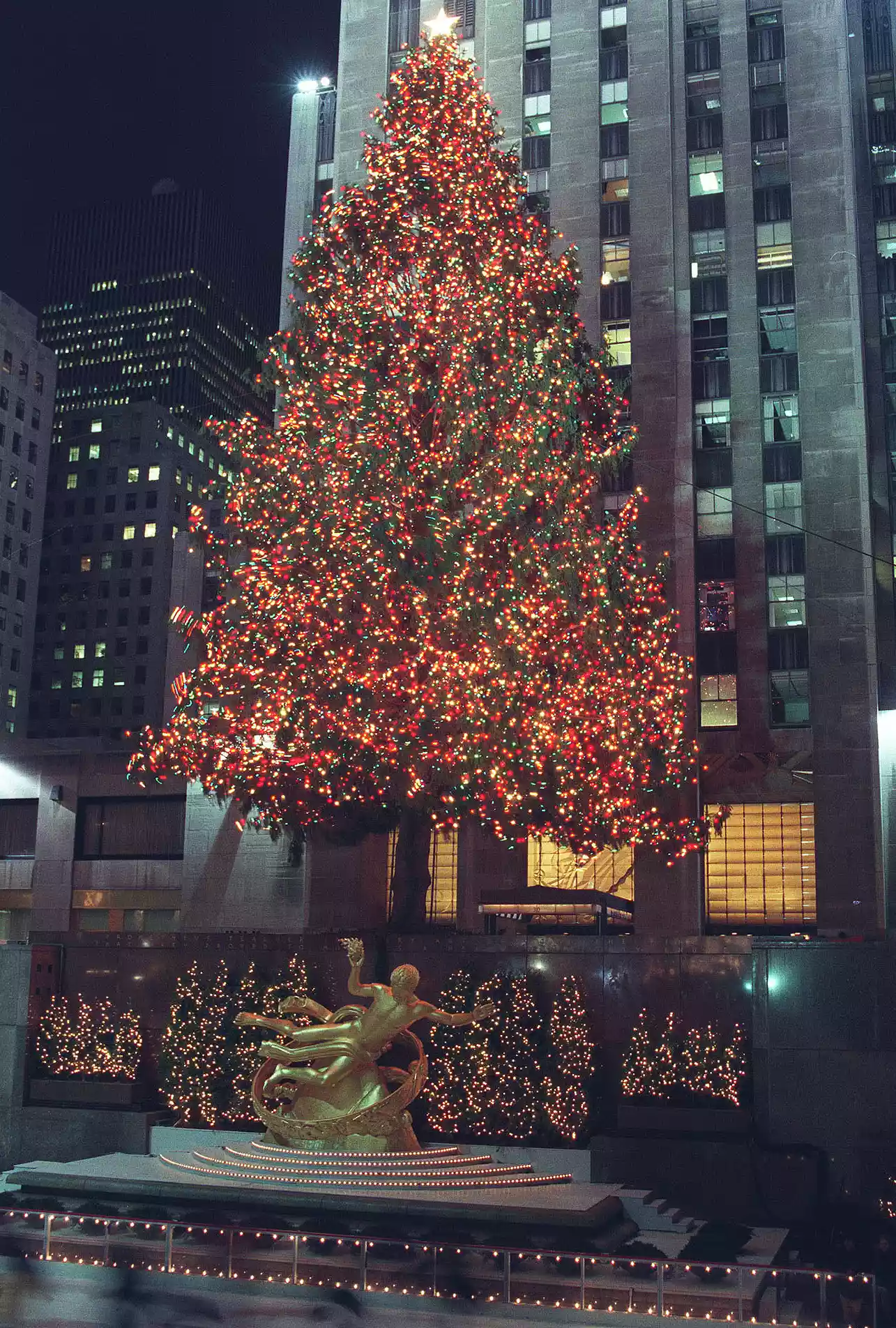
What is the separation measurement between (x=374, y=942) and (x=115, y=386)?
179m

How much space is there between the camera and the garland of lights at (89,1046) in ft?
93.0

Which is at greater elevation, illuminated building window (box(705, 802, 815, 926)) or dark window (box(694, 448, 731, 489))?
dark window (box(694, 448, 731, 489))

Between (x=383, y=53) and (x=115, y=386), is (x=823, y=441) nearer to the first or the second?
(x=383, y=53)

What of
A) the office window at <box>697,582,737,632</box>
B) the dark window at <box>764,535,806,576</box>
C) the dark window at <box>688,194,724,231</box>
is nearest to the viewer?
the dark window at <box>764,535,806,576</box>

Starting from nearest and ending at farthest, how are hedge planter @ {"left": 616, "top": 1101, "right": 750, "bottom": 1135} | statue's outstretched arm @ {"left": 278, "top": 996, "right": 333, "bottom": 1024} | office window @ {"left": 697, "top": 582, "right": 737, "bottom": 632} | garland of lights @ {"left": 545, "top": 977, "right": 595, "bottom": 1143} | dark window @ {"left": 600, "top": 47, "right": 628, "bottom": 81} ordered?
statue's outstretched arm @ {"left": 278, "top": 996, "right": 333, "bottom": 1024} → hedge planter @ {"left": 616, "top": 1101, "right": 750, "bottom": 1135} → garland of lights @ {"left": 545, "top": 977, "right": 595, "bottom": 1143} → office window @ {"left": 697, "top": 582, "right": 737, "bottom": 632} → dark window @ {"left": 600, "top": 47, "right": 628, "bottom": 81}

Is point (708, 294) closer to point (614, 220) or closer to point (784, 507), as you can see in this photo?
point (614, 220)

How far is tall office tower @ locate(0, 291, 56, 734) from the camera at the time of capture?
404 ft

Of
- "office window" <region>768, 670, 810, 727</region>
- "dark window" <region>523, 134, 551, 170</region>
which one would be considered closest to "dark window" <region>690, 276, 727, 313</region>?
"dark window" <region>523, 134, 551, 170</region>

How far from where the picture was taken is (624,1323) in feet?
54.0

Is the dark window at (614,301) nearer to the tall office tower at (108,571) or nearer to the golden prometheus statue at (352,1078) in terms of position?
the golden prometheus statue at (352,1078)

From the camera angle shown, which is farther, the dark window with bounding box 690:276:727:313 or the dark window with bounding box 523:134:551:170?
the dark window with bounding box 523:134:551:170

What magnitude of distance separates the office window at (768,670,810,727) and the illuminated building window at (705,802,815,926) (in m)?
3.34

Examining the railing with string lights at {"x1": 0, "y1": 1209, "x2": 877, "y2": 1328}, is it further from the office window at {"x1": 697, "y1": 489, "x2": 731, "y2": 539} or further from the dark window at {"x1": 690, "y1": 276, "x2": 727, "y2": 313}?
the dark window at {"x1": 690, "y1": 276, "x2": 727, "y2": 313}

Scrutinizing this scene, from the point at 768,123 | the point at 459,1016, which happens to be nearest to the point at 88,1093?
the point at 459,1016
